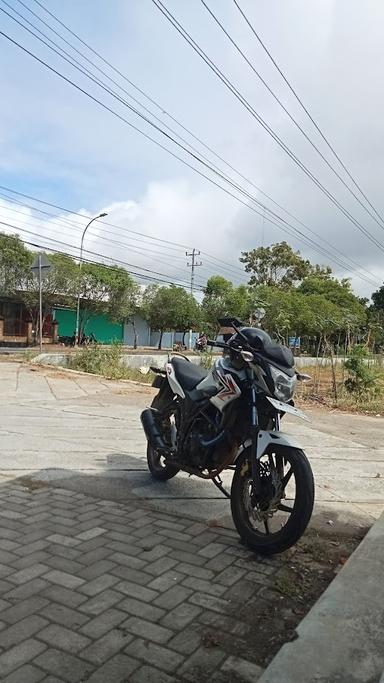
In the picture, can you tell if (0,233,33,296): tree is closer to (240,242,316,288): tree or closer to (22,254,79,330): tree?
(22,254,79,330): tree

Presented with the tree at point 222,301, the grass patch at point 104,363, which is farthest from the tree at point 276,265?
the grass patch at point 104,363

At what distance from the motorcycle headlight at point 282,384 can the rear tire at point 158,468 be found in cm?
167

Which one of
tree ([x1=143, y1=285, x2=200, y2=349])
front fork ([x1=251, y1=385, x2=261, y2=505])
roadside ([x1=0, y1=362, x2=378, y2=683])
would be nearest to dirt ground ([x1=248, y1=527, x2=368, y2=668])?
roadside ([x1=0, y1=362, x2=378, y2=683])

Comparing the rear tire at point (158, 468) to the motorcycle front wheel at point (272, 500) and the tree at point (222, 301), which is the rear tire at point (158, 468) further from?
the tree at point (222, 301)

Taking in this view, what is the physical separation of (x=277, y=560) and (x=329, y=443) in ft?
13.8

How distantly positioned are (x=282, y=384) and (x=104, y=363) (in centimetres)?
1162

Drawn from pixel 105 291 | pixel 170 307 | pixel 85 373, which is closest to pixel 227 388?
pixel 85 373

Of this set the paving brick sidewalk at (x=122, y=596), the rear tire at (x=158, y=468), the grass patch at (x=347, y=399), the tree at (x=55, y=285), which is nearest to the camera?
the paving brick sidewalk at (x=122, y=596)

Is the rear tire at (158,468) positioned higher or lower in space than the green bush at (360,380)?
lower

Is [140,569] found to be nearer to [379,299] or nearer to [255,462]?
[255,462]

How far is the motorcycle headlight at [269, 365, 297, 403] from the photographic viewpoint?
3424 millimetres

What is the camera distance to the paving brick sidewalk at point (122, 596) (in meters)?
2.29

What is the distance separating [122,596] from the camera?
112 inches

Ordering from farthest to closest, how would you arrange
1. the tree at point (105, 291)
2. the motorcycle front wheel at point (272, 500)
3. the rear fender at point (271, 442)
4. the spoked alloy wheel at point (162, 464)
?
1. the tree at point (105, 291)
2. the spoked alloy wheel at point (162, 464)
3. the rear fender at point (271, 442)
4. the motorcycle front wheel at point (272, 500)
